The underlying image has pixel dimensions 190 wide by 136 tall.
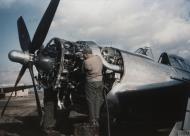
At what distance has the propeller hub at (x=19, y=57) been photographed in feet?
25.3

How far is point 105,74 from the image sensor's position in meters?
8.42

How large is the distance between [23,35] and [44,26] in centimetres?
107

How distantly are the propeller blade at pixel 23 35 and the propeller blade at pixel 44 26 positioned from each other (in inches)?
12.7

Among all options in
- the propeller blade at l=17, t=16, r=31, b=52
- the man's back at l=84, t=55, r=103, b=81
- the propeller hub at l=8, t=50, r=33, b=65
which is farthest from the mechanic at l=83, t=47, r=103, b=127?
the propeller blade at l=17, t=16, r=31, b=52

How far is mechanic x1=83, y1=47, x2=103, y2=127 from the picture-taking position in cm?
755

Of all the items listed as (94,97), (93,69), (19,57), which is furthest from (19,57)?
(94,97)

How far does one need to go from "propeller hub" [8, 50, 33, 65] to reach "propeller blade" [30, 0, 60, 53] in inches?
16.1

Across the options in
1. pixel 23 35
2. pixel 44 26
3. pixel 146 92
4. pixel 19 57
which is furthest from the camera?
pixel 23 35

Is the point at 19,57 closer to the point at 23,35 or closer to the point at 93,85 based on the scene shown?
the point at 23,35

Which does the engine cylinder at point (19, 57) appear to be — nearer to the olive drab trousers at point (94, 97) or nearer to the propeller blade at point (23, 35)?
the propeller blade at point (23, 35)

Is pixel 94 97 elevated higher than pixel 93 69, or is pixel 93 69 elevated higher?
pixel 93 69

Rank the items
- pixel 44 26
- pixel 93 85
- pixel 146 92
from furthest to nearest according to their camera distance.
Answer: pixel 44 26
pixel 146 92
pixel 93 85

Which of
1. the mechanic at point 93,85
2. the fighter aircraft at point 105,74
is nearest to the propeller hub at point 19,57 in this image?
the fighter aircraft at point 105,74

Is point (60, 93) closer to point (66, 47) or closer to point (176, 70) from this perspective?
point (66, 47)
